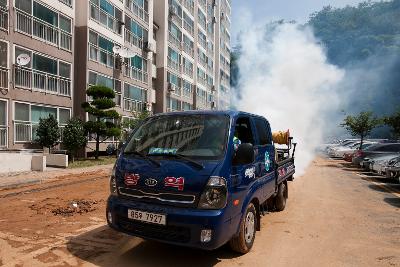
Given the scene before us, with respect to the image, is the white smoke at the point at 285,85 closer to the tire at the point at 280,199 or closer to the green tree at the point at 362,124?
the green tree at the point at 362,124

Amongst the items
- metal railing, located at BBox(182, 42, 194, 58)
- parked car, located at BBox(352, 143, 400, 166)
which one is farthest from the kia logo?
metal railing, located at BBox(182, 42, 194, 58)

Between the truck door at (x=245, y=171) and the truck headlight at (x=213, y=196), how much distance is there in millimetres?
391

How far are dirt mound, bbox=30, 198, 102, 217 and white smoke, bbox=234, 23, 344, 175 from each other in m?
11.4

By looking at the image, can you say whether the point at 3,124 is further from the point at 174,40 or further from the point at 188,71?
the point at 188,71

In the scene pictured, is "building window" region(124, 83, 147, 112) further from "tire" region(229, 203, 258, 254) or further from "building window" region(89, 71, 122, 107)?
"tire" region(229, 203, 258, 254)

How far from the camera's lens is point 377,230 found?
22.6 ft

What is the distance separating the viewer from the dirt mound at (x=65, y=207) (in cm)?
776

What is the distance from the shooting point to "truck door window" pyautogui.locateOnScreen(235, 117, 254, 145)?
5.72 metres

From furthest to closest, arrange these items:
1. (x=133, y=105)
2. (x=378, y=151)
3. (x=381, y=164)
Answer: (x=133, y=105) → (x=378, y=151) → (x=381, y=164)

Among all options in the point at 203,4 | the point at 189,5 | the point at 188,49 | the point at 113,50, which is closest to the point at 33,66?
the point at 113,50

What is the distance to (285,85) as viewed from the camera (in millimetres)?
42625

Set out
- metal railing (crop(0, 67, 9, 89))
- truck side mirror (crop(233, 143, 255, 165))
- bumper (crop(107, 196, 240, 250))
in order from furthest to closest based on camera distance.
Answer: metal railing (crop(0, 67, 9, 89)) < truck side mirror (crop(233, 143, 255, 165)) < bumper (crop(107, 196, 240, 250))

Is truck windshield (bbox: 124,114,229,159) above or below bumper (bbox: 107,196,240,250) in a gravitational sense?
above

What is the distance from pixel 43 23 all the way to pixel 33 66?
2607mm
